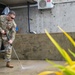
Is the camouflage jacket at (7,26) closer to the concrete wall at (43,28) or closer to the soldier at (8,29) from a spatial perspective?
the soldier at (8,29)

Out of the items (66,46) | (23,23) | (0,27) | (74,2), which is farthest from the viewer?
(23,23)

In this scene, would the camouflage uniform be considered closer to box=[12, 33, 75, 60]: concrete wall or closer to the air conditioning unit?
box=[12, 33, 75, 60]: concrete wall

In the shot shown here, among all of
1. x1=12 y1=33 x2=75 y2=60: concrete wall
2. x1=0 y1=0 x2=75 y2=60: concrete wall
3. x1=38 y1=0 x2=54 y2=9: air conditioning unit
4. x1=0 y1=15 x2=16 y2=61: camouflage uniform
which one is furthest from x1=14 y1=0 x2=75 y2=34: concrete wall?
x1=0 y1=15 x2=16 y2=61: camouflage uniform

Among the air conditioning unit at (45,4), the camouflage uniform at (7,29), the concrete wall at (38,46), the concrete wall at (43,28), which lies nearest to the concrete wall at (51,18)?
the concrete wall at (43,28)

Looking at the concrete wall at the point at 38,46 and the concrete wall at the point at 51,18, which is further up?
the concrete wall at the point at 51,18

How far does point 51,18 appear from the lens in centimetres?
835

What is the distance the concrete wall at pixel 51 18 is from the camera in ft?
26.4

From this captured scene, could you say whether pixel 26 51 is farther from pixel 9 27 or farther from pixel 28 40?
pixel 9 27

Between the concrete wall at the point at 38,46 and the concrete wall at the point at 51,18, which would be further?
the concrete wall at the point at 51,18

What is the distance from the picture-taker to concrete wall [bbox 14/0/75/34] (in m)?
8.05

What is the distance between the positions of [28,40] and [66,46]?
3.75 ft

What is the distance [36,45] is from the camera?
6.61m

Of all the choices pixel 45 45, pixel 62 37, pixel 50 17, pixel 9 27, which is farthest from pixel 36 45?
pixel 50 17

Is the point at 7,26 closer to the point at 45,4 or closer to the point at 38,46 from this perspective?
the point at 38,46
